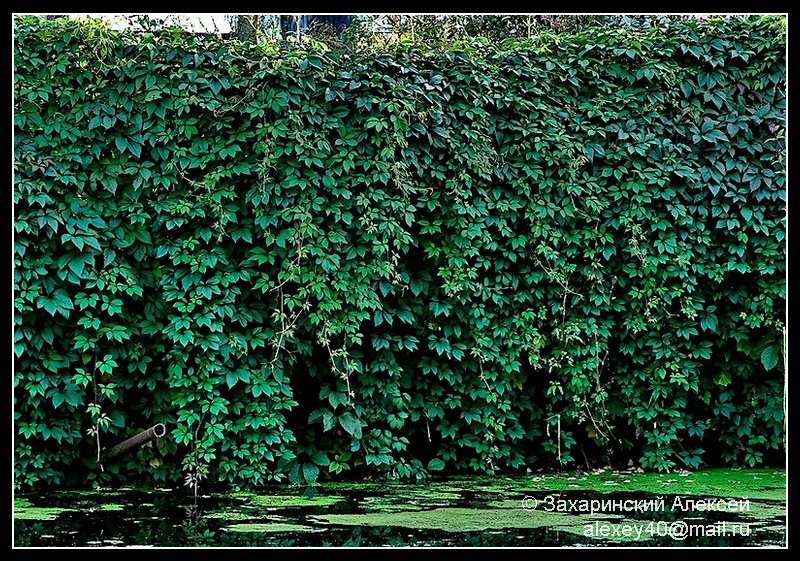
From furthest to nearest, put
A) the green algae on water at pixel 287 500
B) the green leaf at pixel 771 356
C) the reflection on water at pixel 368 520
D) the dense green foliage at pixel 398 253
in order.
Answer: the green leaf at pixel 771 356 → the dense green foliage at pixel 398 253 → the green algae on water at pixel 287 500 → the reflection on water at pixel 368 520

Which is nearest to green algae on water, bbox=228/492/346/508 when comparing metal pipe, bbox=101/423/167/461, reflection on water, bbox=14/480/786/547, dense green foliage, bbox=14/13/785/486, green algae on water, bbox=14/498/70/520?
reflection on water, bbox=14/480/786/547

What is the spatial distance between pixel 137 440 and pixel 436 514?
1.68m

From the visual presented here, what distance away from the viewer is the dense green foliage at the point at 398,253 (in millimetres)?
4703

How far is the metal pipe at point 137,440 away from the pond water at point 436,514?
0.67ft

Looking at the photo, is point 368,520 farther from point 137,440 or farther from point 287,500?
point 137,440

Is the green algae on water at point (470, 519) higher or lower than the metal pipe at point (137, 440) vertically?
lower

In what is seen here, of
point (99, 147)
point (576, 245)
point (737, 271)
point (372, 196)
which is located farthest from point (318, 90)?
point (737, 271)

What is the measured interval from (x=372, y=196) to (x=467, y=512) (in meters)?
1.71

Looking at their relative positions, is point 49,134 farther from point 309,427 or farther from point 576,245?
point 576,245

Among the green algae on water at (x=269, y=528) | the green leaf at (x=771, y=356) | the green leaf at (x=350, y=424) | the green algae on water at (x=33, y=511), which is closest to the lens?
the green algae on water at (x=269, y=528)

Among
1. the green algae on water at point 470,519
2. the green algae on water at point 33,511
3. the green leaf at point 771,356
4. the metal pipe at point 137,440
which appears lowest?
the green algae on water at point 470,519

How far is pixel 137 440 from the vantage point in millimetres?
4801

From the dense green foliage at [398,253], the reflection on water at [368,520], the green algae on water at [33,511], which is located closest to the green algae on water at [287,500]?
the reflection on water at [368,520]

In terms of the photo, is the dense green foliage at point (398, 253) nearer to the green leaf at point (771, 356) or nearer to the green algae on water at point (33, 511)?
the green leaf at point (771, 356)
